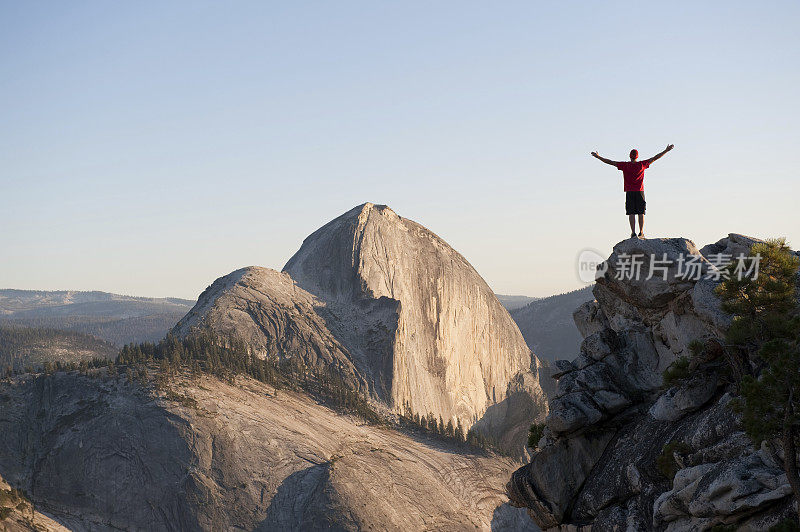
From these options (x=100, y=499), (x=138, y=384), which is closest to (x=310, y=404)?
(x=138, y=384)

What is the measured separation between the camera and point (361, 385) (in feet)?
401

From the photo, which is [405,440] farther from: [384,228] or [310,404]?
[384,228]

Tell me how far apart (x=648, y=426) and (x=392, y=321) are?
101m

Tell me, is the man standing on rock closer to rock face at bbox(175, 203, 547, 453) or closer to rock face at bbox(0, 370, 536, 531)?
rock face at bbox(0, 370, 536, 531)

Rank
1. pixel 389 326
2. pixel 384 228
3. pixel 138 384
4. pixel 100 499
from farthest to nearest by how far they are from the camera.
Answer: pixel 384 228
pixel 389 326
pixel 138 384
pixel 100 499

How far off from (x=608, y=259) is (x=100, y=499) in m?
67.7

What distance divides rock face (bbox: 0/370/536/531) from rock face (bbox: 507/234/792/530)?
4956cm

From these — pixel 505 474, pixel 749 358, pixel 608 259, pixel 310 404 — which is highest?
pixel 608 259

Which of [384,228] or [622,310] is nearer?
[622,310]

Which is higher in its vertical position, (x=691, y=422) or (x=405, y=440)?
(x=691, y=422)

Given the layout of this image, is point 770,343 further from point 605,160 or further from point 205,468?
point 205,468

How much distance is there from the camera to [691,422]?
28.9 meters

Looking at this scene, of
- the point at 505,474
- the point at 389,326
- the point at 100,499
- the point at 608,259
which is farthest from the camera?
the point at 389,326

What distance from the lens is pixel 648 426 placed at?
31.6 meters
